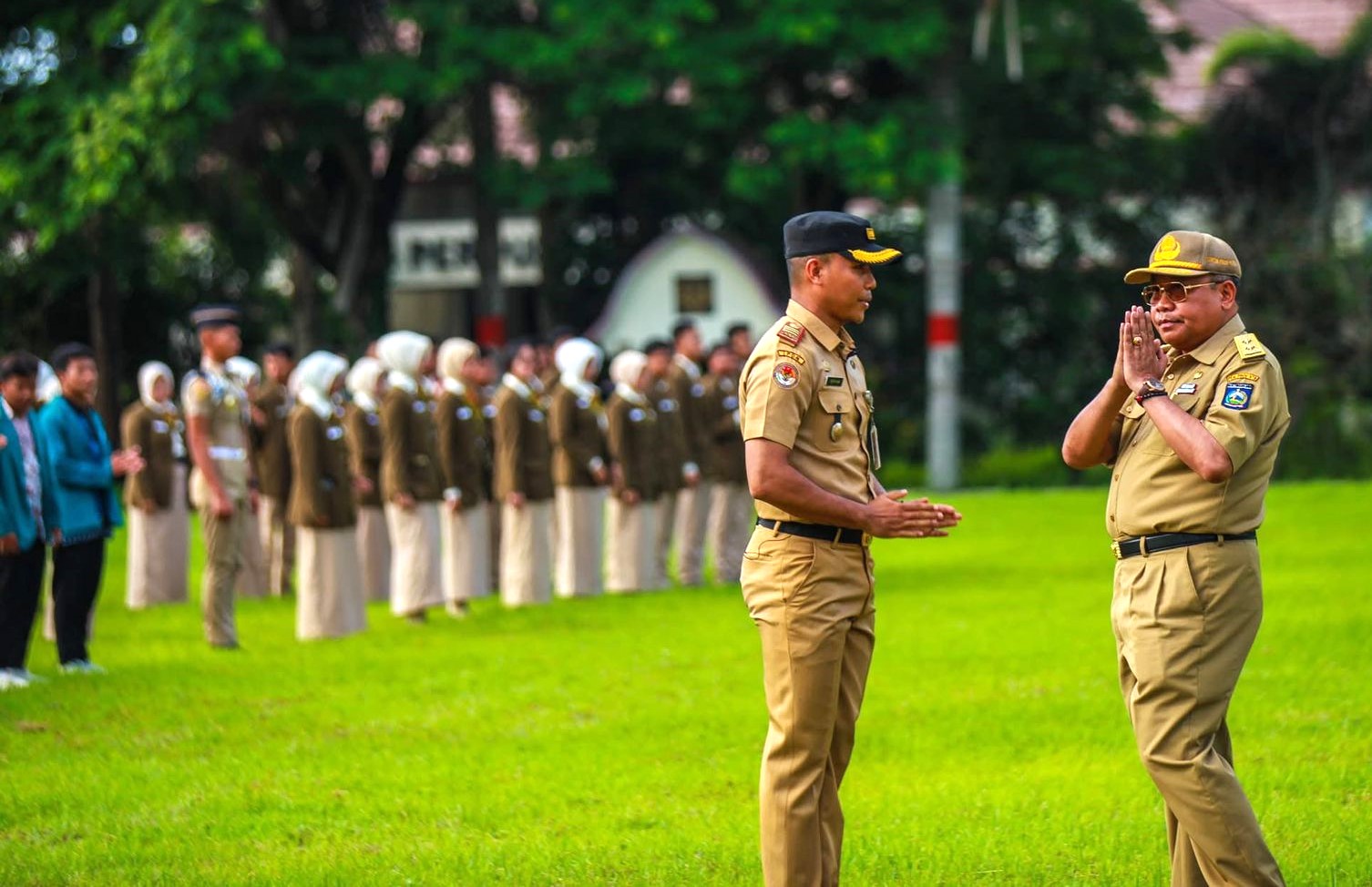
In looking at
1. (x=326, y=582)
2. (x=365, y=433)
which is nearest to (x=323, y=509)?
(x=326, y=582)

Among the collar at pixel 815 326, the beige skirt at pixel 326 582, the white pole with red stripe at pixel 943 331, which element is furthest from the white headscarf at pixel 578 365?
the white pole with red stripe at pixel 943 331

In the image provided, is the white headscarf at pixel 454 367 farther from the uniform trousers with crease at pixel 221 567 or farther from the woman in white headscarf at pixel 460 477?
the uniform trousers with crease at pixel 221 567

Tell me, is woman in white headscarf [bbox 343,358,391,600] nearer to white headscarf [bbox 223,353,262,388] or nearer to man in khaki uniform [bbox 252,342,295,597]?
man in khaki uniform [bbox 252,342,295,597]

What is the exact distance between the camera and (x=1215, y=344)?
5.98 metres

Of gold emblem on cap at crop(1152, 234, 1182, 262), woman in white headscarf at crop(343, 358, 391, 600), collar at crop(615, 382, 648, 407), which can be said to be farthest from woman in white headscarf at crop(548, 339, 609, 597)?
gold emblem on cap at crop(1152, 234, 1182, 262)

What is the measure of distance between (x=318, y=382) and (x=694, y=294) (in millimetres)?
13986

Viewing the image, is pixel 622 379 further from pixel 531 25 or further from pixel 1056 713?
pixel 531 25

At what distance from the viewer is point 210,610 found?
13188 millimetres

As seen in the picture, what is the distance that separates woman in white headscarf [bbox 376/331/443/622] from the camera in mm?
14664

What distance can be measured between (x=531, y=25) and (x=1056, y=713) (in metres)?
19.2

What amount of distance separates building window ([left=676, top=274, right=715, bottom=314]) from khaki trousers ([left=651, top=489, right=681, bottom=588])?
10026 mm

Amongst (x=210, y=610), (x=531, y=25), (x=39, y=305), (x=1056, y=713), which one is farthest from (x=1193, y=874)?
(x=39, y=305)

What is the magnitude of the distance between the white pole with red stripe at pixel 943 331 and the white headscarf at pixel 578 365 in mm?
11822

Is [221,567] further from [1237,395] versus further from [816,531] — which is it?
[1237,395]
